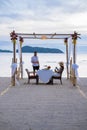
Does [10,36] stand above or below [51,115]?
above

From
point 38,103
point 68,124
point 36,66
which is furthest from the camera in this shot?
point 36,66

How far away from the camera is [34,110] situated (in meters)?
12.7

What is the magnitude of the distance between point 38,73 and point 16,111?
12.5m

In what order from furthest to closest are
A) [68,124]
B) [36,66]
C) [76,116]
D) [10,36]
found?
[36,66]
[10,36]
[76,116]
[68,124]

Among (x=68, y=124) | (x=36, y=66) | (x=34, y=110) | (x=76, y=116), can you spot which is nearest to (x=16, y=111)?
(x=34, y=110)

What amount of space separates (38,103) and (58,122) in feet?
14.0

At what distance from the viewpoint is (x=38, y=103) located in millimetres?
14672

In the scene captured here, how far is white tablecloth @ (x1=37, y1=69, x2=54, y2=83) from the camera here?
24.8 m

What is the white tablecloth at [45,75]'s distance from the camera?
24753mm

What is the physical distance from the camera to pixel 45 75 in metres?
24.8

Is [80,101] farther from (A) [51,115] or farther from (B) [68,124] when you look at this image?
(B) [68,124]

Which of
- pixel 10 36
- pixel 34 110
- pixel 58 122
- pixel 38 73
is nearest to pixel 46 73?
pixel 38 73

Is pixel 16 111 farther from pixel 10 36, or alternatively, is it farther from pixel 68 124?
pixel 10 36

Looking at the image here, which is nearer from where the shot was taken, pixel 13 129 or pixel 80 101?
pixel 13 129
